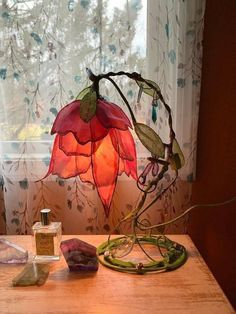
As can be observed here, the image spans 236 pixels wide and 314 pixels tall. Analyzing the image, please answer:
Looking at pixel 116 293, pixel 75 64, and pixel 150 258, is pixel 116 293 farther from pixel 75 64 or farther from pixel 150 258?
pixel 75 64

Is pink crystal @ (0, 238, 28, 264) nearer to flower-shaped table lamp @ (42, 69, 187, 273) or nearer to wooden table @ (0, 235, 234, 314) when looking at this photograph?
wooden table @ (0, 235, 234, 314)

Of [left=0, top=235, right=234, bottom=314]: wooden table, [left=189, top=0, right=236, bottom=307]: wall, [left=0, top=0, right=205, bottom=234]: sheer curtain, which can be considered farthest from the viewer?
[left=0, top=0, right=205, bottom=234]: sheer curtain

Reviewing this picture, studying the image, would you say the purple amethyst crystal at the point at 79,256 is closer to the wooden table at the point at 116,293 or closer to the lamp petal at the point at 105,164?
the wooden table at the point at 116,293

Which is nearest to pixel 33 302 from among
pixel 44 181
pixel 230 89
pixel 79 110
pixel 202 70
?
pixel 79 110

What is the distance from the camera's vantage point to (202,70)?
1.04 m

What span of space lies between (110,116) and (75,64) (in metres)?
0.38

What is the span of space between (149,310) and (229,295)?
1.31 ft

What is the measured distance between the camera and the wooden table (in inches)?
24.5

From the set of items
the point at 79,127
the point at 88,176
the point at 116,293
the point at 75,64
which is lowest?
the point at 116,293

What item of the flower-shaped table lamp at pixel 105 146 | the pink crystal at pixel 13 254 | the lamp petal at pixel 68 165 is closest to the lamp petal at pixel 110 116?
the flower-shaped table lamp at pixel 105 146

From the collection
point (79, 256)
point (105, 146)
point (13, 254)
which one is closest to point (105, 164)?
point (105, 146)

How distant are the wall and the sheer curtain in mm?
35

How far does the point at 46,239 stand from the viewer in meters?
0.81

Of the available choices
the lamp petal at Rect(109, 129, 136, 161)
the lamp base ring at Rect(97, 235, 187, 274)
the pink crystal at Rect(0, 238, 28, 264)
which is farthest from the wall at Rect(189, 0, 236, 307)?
the pink crystal at Rect(0, 238, 28, 264)
